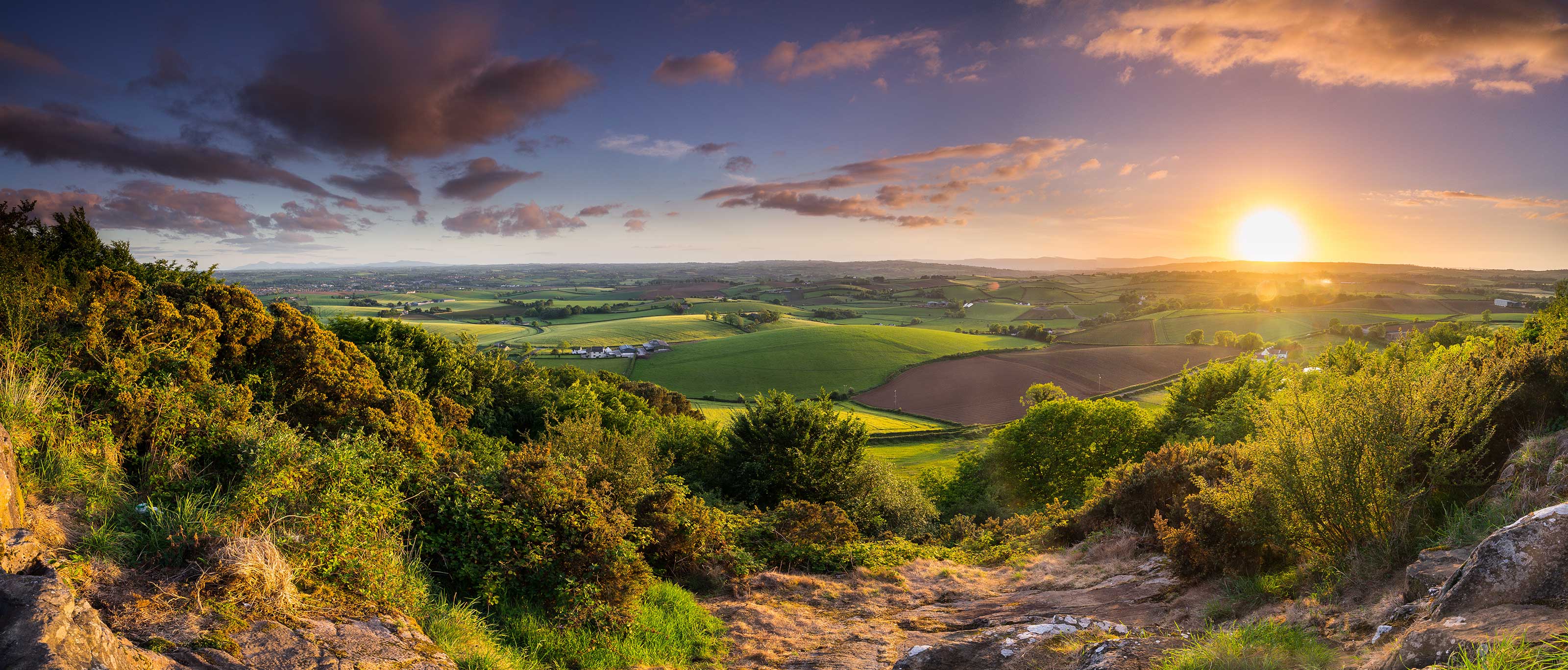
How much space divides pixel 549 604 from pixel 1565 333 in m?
19.1

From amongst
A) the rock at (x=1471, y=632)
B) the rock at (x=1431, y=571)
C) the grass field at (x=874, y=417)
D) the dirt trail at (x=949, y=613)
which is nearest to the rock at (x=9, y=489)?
the dirt trail at (x=949, y=613)

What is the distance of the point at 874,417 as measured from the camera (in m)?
65.6

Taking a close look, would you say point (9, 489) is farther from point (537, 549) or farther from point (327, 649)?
point (537, 549)

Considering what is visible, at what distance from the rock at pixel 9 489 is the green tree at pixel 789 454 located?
639 inches

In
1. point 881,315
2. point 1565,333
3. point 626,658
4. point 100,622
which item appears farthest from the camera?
point 881,315

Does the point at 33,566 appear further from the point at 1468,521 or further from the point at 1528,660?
the point at 1468,521

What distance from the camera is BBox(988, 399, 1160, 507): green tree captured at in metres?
34.1

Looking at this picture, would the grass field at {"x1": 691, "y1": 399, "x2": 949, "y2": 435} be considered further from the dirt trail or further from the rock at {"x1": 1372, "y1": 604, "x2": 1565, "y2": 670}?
the rock at {"x1": 1372, "y1": 604, "x2": 1565, "y2": 670}

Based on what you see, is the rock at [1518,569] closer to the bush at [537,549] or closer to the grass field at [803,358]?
the bush at [537,549]

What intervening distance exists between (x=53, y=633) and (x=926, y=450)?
5404 centimetres

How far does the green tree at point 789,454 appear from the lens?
67.6 ft

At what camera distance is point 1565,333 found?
11.5 meters

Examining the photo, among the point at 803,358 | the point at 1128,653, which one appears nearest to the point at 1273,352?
the point at 803,358

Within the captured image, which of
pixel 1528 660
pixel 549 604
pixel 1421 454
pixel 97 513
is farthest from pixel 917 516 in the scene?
pixel 97 513
